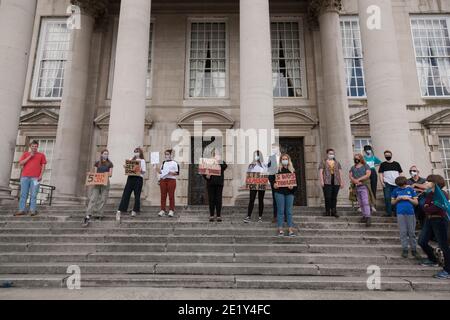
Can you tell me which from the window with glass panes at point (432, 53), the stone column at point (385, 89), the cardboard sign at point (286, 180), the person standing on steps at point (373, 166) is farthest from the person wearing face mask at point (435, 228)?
A: the window with glass panes at point (432, 53)

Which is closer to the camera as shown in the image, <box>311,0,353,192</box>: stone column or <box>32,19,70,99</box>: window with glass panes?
<box>311,0,353,192</box>: stone column

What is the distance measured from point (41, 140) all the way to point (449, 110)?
788 inches

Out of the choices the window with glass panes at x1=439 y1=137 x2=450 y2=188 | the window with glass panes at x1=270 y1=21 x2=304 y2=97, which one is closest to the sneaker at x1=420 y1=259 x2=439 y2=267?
the window with glass panes at x1=270 y1=21 x2=304 y2=97

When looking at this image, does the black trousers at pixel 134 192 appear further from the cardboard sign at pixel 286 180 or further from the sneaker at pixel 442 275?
the sneaker at pixel 442 275

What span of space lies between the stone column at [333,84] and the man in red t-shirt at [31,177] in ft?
37.3

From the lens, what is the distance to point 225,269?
5848mm

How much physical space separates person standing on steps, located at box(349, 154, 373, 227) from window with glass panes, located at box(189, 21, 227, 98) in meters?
9.20

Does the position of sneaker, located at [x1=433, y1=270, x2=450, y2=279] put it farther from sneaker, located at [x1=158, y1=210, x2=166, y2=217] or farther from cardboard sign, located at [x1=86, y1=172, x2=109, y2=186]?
cardboard sign, located at [x1=86, y1=172, x2=109, y2=186]

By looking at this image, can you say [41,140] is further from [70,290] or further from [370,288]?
[370,288]

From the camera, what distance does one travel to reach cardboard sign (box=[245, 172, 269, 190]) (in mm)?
8461

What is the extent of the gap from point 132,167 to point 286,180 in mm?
4115

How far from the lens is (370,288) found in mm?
5203
